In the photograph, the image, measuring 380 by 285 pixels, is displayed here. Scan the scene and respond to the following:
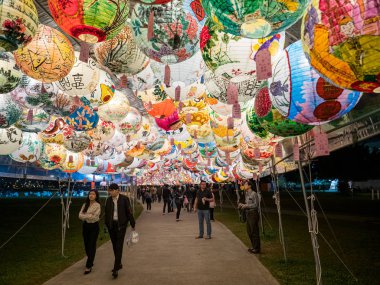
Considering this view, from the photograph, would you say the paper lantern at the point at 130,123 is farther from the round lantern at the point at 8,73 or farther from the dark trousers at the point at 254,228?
the dark trousers at the point at 254,228

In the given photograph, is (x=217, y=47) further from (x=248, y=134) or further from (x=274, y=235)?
(x=274, y=235)

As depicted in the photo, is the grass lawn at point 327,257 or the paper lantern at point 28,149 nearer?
the grass lawn at point 327,257

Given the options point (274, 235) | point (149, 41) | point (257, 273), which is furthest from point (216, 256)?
point (149, 41)

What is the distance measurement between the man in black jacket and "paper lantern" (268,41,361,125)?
11.3 feet

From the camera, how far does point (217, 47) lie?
360 centimetres

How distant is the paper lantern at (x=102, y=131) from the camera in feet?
26.0

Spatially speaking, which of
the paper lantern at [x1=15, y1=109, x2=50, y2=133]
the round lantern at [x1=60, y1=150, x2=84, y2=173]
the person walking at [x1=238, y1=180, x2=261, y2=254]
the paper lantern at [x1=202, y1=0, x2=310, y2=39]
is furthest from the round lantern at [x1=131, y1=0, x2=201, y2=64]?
the round lantern at [x1=60, y1=150, x2=84, y2=173]

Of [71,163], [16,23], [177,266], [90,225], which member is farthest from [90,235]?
[71,163]

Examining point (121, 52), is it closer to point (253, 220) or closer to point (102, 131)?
point (102, 131)

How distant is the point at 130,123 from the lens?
7762 millimetres

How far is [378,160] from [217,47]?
32534 mm

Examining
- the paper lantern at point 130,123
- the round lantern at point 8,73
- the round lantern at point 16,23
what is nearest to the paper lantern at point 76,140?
the paper lantern at point 130,123

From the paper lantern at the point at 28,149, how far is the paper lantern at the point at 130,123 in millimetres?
2623

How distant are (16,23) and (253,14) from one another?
7.22 feet
